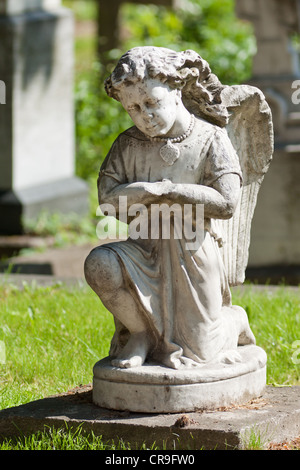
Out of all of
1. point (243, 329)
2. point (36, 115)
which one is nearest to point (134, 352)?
point (243, 329)

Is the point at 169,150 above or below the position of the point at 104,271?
above

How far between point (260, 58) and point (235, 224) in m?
5.06

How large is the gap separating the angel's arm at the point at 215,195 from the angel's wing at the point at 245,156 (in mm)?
321

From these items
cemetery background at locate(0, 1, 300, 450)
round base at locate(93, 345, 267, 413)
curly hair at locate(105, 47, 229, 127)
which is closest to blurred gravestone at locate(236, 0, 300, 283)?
cemetery background at locate(0, 1, 300, 450)

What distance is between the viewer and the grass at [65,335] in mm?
5445

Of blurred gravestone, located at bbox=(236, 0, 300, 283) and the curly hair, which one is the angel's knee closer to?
the curly hair

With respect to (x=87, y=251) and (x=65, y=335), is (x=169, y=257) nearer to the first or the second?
(x=65, y=335)

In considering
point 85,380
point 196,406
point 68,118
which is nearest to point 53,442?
point 196,406

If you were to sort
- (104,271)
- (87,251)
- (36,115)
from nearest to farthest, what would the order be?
(104,271), (87,251), (36,115)

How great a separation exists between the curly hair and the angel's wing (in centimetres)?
12

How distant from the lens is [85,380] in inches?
212

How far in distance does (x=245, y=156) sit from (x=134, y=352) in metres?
1.12

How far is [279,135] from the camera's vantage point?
9570mm

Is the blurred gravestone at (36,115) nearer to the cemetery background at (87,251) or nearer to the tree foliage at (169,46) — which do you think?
the cemetery background at (87,251)
